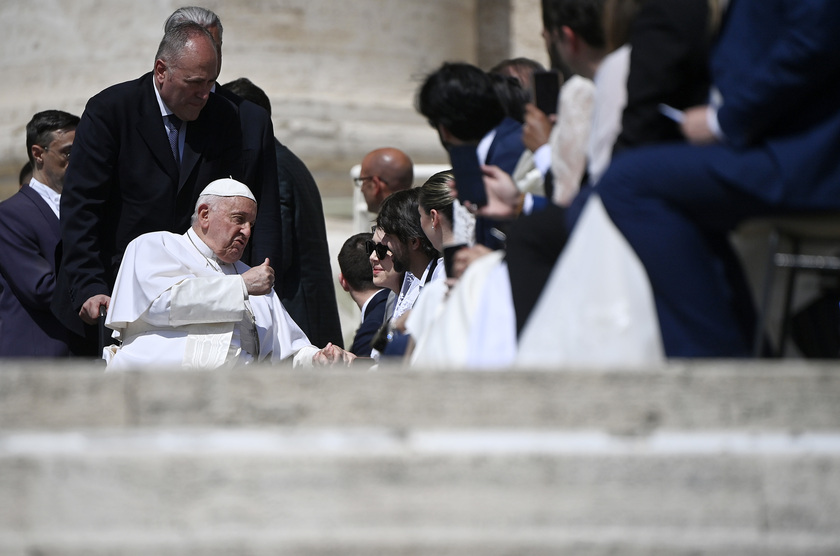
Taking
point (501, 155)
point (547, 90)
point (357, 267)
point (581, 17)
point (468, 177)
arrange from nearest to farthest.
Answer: point (581, 17), point (468, 177), point (547, 90), point (501, 155), point (357, 267)

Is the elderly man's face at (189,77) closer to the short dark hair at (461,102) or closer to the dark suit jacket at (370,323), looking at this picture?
the dark suit jacket at (370,323)

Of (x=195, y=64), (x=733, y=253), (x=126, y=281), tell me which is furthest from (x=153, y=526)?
(x=195, y=64)

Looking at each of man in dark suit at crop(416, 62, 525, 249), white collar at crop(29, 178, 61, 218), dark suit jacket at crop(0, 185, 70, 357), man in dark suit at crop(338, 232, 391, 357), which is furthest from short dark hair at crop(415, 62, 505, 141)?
white collar at crop(29, 178, 61, 218)

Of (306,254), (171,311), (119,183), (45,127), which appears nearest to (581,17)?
(171,311)

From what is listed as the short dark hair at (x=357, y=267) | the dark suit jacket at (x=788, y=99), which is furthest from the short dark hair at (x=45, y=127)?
the dark suit jacket at (x=788, y=99)

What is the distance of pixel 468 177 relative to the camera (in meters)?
3.36

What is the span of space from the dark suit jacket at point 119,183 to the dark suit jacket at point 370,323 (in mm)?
854

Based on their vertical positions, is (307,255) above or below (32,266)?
below

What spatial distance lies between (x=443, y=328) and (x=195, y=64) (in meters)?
2.14

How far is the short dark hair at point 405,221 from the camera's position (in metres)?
4.84

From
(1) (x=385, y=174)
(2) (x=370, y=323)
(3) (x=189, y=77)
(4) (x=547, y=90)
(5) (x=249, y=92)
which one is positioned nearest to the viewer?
(4) (x=547, y=90)

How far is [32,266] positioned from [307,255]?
123 centimetres

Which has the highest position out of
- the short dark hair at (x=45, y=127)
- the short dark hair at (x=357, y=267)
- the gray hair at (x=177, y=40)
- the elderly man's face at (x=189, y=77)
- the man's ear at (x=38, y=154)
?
the gray hair at (x=177, y=40)

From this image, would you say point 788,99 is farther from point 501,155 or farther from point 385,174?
point 385,174
